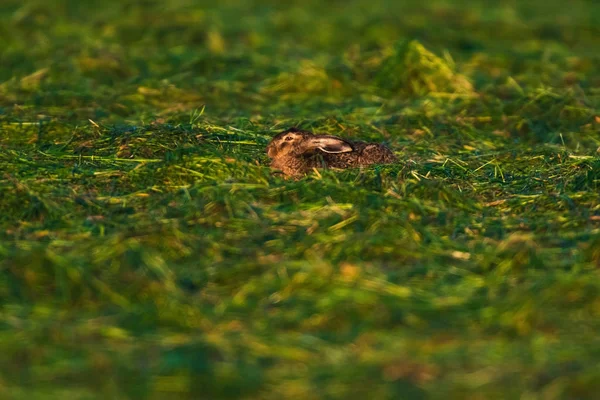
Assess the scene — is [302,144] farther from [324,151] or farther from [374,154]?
[374,154]

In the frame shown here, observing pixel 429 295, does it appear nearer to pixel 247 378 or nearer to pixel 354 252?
pixel 354 252

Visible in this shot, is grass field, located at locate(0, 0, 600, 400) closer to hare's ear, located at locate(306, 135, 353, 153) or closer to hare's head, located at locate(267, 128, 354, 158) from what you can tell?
hare's head, located at locate(267, 128, 354, 158)

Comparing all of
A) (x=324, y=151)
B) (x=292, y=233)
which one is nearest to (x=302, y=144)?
(x=324, y=151)

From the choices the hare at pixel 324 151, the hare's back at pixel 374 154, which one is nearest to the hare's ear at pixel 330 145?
the hare at pixel 324 151

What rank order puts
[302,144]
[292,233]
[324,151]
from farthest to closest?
1. [324,151]
2. [302,144]
3. [292,233]

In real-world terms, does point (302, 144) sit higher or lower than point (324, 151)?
higher

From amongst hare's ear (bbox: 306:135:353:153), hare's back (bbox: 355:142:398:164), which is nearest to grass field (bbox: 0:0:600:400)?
hare's back (bbox: 355:142:398:164)

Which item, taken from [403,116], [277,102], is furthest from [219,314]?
[277,102]

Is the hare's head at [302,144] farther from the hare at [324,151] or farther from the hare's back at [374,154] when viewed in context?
the hare's back at [374,154]

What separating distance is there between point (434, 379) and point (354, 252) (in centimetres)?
175

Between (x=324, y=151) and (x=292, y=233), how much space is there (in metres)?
2.21

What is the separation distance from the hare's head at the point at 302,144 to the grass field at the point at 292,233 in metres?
0.26

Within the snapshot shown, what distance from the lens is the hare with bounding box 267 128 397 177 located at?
9867 mm

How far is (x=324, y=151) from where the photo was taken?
10086 mm
